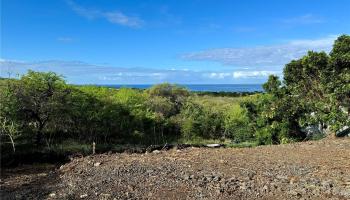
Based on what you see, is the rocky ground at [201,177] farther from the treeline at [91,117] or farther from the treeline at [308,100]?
the treeline at [91,117]

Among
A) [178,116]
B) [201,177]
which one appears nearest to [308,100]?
[201,177]

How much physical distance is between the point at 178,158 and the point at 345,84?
8.62 metres

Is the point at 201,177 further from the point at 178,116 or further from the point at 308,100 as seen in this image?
the point at 178,116

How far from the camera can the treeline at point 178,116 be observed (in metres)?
17.0

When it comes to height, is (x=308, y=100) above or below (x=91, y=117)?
above

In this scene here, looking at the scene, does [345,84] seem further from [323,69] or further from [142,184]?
[142,184]

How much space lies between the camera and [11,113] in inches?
771

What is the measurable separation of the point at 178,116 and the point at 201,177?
2315cm

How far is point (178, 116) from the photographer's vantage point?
31891mm

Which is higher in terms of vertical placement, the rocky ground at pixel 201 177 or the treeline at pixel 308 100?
the treeline at pixel 308 100

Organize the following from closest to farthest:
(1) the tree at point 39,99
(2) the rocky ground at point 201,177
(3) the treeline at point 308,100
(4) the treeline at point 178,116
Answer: (2) the rocky ground at point 201,177 < (3) the treeline at point 308,100 < (4) the treeline at point 178,116 < (1) the tree at point 39,99

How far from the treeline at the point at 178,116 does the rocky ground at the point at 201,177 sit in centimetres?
593

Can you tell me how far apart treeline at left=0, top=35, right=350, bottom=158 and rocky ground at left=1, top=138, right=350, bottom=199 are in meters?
5.93

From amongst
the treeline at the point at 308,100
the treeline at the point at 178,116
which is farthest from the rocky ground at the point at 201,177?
the treeline at the point at 178,116
